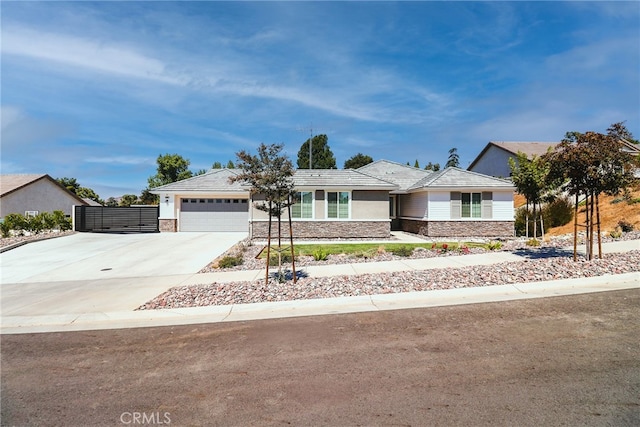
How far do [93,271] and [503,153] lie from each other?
132 feet

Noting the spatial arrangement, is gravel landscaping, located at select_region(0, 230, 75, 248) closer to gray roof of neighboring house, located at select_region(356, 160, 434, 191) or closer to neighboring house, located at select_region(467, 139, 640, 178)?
gray roof of neighboring house, located at select_region(356, 160, 434, 191)

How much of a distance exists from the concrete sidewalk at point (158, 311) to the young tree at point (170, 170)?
4465cm

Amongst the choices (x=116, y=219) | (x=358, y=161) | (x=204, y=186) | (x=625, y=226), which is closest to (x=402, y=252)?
(x=625, y=226)

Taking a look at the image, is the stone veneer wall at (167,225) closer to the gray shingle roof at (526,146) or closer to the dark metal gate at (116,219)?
the dark metal gate at (116,219)

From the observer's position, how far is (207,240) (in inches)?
775

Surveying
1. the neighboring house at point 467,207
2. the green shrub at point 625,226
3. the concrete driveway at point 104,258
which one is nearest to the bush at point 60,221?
the concrete driveway at point 104,258

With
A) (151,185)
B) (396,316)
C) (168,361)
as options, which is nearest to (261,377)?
(168,361)

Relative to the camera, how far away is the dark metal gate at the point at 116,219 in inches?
951

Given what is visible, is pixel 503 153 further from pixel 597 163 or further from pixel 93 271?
pixel 93 271

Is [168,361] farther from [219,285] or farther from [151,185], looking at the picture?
[151,185]

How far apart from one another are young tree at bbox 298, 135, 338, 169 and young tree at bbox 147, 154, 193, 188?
20.0 metres

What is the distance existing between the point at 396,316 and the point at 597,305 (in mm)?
3887

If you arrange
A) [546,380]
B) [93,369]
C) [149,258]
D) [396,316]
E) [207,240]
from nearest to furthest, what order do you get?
[546,380], [93,369], [396,316], [149,258], [207,240]

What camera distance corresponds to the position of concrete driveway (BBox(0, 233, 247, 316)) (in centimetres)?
820
